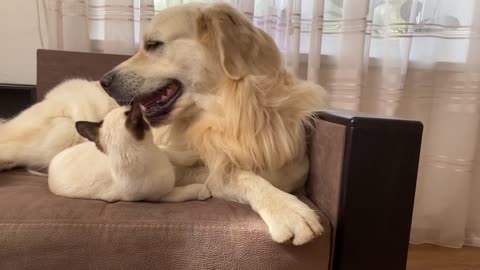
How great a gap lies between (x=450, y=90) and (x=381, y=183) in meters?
1.31

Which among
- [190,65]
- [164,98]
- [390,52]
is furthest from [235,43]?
[390,52]

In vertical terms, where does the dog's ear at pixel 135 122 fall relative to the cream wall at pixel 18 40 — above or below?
below

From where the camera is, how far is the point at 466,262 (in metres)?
1.82

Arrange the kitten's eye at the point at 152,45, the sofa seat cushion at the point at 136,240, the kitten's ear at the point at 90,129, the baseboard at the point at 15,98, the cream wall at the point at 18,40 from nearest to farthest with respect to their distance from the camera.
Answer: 1. the sofa seat cushion at the point at 136,240
2. the kitten's ear at the point at 90,129
3. the kitten's eye at the point at 152,45
4. the baseboard at the point at 15,98
5. the cream wall at the point at 18,40

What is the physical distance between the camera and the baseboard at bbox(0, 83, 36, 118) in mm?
1694

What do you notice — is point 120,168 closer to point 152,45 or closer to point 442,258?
point 152,45

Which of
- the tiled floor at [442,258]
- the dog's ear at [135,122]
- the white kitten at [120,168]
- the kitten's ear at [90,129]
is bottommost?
the tiled floor at [442,258]

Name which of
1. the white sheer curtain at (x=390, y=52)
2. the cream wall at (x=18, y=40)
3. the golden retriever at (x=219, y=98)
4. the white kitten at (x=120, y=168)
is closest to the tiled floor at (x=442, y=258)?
the white sheer curtain at (x=390, y=52)

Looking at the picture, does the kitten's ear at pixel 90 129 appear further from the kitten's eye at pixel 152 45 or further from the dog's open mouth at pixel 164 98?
the kitten's eye at pixel 152 45

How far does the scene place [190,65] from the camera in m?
1.18

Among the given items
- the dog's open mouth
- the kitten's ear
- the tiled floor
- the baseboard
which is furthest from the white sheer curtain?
the kitten's ear

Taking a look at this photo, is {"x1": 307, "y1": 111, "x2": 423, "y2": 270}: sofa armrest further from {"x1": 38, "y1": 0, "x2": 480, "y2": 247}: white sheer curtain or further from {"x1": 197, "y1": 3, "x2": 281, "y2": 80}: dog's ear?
{"x1": 38, "y1": 0, "x2": 480, "y2": 247}: white sheer curtain

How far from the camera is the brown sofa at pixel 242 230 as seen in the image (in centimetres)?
80

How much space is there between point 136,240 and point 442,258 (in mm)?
1593
